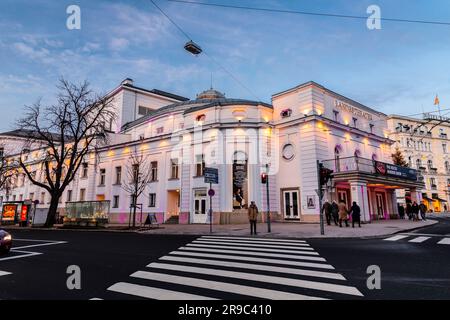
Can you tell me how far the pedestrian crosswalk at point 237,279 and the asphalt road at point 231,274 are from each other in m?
0.02

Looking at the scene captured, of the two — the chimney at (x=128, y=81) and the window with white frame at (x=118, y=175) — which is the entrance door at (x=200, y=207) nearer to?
the window with white frame at (x=118, y=175)

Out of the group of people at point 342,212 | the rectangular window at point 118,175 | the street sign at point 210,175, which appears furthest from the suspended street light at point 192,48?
the rectangular window at point 118,175

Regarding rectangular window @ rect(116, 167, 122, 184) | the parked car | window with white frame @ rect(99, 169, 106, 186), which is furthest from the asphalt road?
window with white frame @ rect(99, 169, 106, 186)

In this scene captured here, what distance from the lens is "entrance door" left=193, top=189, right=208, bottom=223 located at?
2636cm

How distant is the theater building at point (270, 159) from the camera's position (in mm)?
25109

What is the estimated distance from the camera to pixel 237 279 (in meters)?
6.04

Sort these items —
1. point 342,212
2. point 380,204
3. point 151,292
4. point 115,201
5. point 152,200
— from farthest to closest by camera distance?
point 115,201, point 152,200, point 380,204, point 342,212, point 151,292

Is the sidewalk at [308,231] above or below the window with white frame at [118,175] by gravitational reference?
below

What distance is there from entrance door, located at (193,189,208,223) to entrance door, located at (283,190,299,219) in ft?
24.5

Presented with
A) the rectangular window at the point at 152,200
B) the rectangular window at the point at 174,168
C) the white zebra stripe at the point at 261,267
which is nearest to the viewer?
the white zebra stripe at the point at 261,267

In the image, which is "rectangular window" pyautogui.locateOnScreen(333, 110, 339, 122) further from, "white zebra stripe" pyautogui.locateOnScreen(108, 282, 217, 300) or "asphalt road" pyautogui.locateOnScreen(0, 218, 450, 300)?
"white zebra stripe" pyautogui.locateOnScreen(108, 282, 217, 300)

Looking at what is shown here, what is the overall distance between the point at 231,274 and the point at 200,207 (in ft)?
67.6

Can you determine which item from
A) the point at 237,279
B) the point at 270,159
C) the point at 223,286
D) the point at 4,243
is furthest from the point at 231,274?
the point at 270,159

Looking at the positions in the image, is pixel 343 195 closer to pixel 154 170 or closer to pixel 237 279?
pixel 154 170
